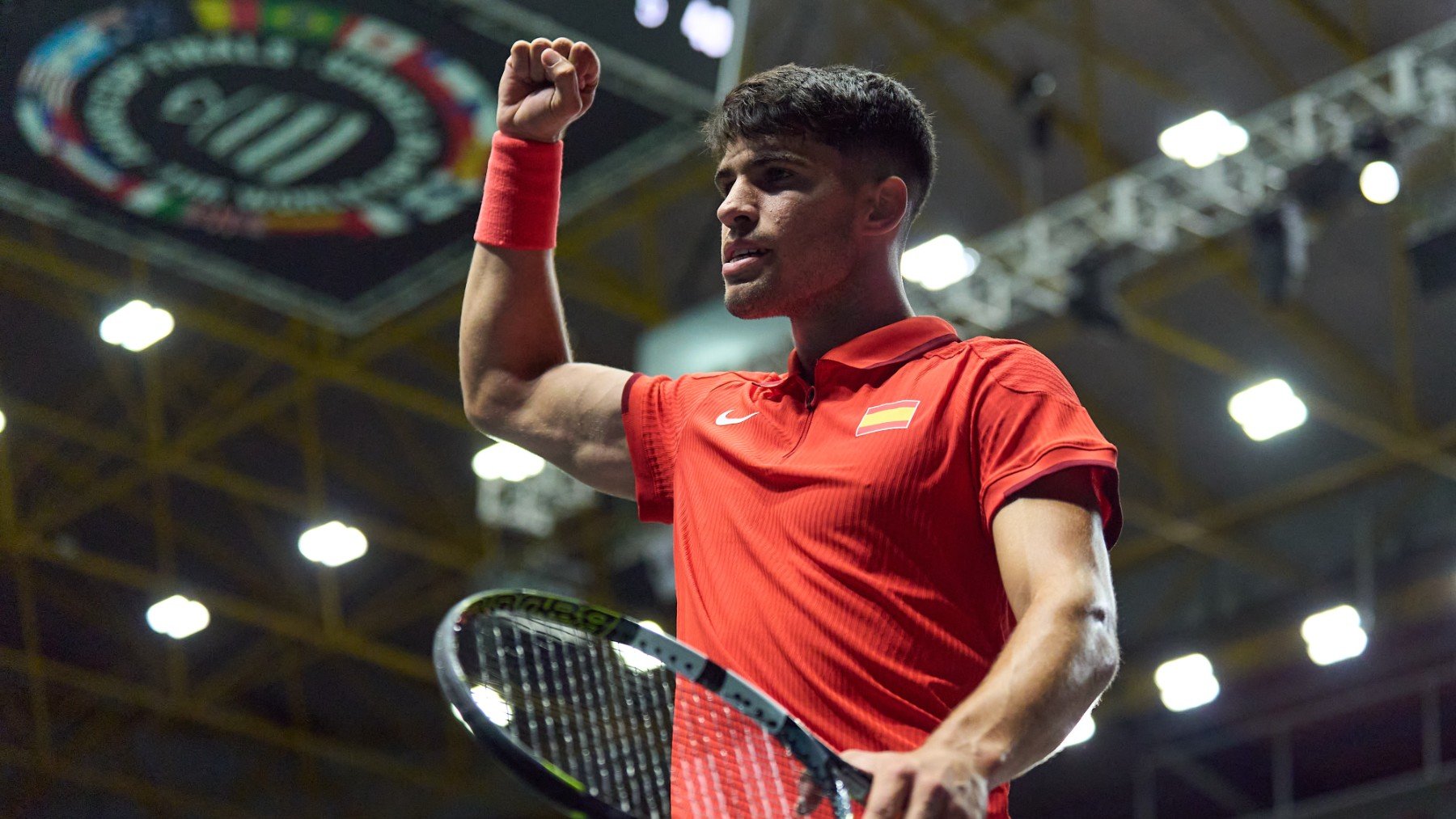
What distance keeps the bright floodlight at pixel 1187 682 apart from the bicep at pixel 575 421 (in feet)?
44.7

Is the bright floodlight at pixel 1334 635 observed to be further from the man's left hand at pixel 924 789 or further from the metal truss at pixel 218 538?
the man's left hand at pixel 924 789

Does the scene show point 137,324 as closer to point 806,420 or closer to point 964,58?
point 964,58

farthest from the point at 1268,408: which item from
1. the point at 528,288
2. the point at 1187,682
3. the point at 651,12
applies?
the point at 528,288

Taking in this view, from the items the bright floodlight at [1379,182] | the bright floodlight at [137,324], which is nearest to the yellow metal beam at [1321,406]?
the bright floodlight at [1379,182]

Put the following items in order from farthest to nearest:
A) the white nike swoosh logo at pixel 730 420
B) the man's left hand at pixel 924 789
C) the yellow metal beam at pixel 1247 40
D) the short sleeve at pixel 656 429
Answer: the yellow metal beam at pixel 1247 40, the short sleeve at pixel 656 429, the white nike swoosh logo at pixel 730 420, the man's left hand at pixel 924 789

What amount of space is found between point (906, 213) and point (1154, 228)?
27.8ft

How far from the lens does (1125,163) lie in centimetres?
1246

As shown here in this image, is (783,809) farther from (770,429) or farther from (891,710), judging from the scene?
(770,429)

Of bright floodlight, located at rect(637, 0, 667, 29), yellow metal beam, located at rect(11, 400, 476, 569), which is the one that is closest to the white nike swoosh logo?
bright floodlight, located at rect(637, 0, 667, 29)

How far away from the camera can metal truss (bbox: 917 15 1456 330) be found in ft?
32.9

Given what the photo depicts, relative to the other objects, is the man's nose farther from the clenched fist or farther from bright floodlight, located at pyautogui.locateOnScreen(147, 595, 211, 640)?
bright floodlight, located at pyautogui.locateOnScreen(147, 595, 211, 640)

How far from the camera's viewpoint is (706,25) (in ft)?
23.0

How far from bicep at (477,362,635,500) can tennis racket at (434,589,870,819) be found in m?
0.39

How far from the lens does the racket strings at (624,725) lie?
225 centimetres
